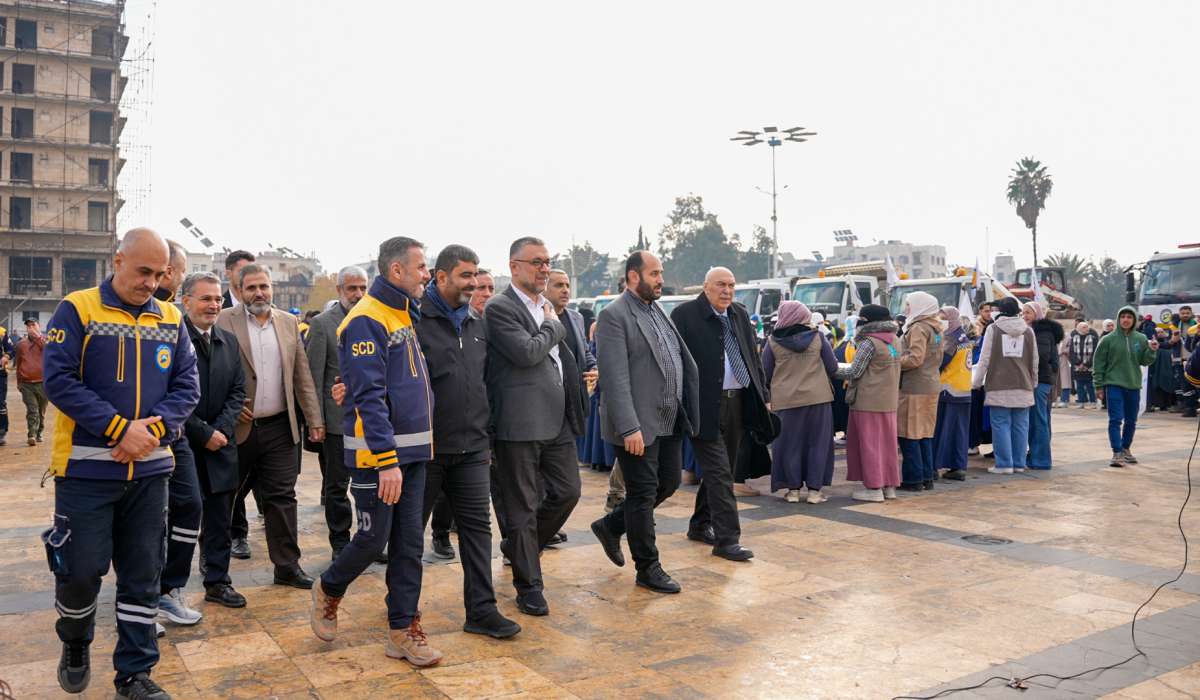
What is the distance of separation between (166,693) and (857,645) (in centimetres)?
311

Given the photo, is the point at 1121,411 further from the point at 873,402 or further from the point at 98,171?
the point at 98,171

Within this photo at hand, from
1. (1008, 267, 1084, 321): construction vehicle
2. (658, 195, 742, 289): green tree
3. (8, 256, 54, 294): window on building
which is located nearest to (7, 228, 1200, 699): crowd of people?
(1008, 267, 1084, 321): construction vehicle

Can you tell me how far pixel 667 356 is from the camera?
19.1 ft

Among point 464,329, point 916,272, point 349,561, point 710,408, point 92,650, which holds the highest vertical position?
point 916,272

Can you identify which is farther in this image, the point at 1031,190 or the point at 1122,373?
the point at 1031,190

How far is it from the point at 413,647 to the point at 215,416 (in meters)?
1.85

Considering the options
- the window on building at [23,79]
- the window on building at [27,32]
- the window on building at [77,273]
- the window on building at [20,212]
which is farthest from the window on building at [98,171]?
the window on building at [27,32]

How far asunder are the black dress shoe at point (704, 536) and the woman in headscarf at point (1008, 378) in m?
4.83

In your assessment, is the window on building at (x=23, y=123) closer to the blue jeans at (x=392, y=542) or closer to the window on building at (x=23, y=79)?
the window on building at (x=23, y=79)

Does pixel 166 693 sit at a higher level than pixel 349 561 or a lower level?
lower

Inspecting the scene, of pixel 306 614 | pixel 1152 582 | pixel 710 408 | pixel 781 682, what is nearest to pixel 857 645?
pixel 781 682

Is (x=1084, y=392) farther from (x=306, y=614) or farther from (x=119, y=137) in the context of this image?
(x=119, y=137)

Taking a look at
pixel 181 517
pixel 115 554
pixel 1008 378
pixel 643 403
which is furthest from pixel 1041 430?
pixel 115 554

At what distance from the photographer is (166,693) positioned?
3.77 metres
